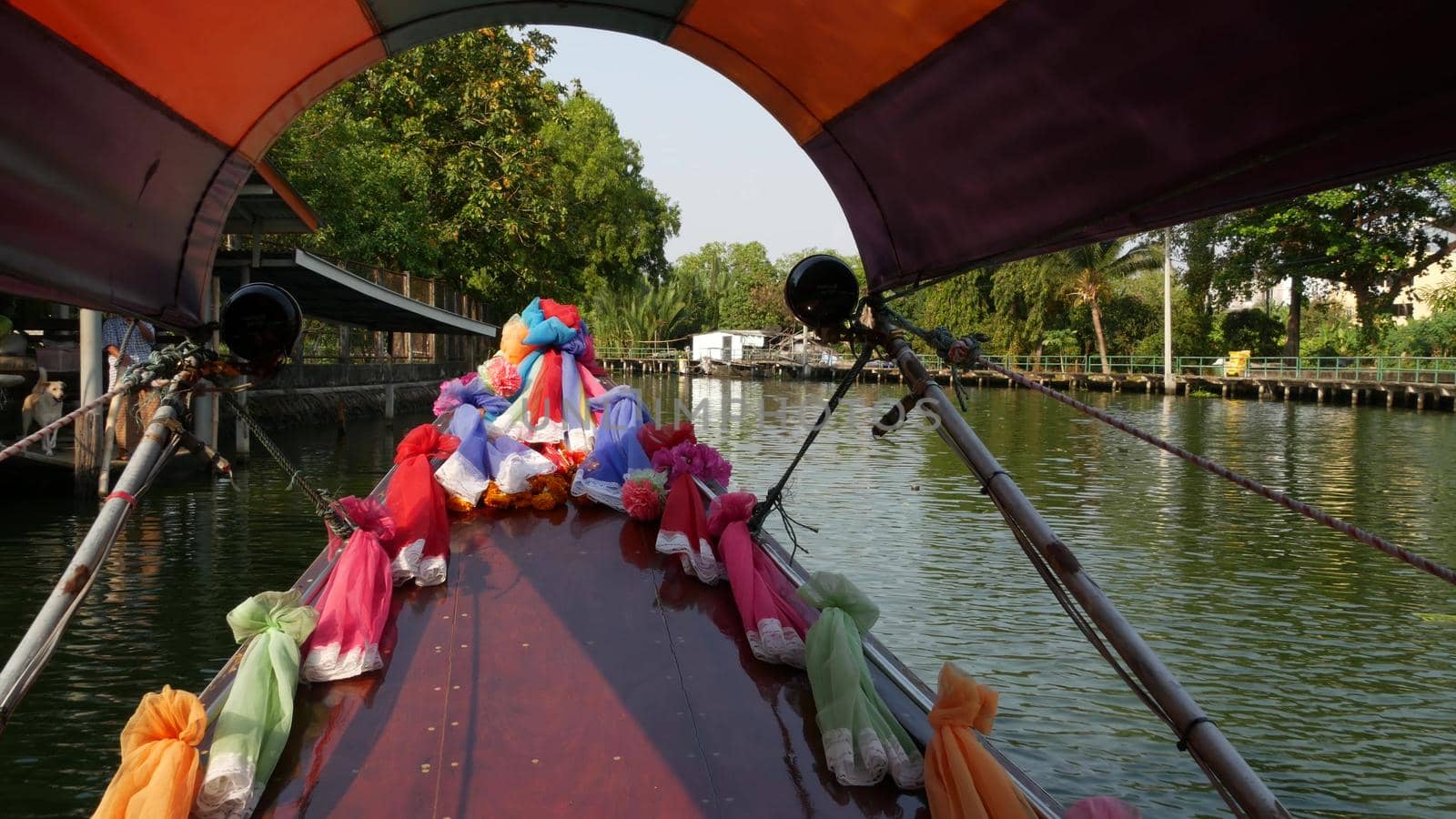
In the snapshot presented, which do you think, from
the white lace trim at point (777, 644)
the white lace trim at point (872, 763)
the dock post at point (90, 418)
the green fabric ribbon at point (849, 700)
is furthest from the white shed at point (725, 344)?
the white lace trim at point (872, 763)

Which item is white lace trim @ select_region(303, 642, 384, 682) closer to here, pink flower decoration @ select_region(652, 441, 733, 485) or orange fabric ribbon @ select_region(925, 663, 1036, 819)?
orange fabric ribbon @ select_region(925, 663, 1036, 819)

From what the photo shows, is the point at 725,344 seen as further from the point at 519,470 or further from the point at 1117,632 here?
the point at 1117,632

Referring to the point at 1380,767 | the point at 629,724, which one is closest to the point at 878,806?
the point at 629,724

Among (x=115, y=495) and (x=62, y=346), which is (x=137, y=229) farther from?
(x=62, y=346)

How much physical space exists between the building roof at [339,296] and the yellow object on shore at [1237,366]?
26762 millimetres

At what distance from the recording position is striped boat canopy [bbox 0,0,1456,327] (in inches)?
81.5

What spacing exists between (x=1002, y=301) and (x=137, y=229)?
48053mm

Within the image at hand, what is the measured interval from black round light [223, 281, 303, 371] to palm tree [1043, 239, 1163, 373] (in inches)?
1746

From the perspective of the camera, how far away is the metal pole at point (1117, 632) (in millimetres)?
2258

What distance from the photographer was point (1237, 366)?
128ft

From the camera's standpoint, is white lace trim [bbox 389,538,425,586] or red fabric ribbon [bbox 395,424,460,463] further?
red fabric ribbon [bbox 395,424,460,463]

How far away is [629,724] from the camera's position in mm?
3713

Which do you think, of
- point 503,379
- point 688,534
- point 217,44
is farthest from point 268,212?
point 217,44

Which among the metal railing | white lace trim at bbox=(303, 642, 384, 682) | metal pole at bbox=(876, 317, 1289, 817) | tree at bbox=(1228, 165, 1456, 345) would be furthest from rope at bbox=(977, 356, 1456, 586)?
tree at bbox=(1228, 165, 1456, 345)
